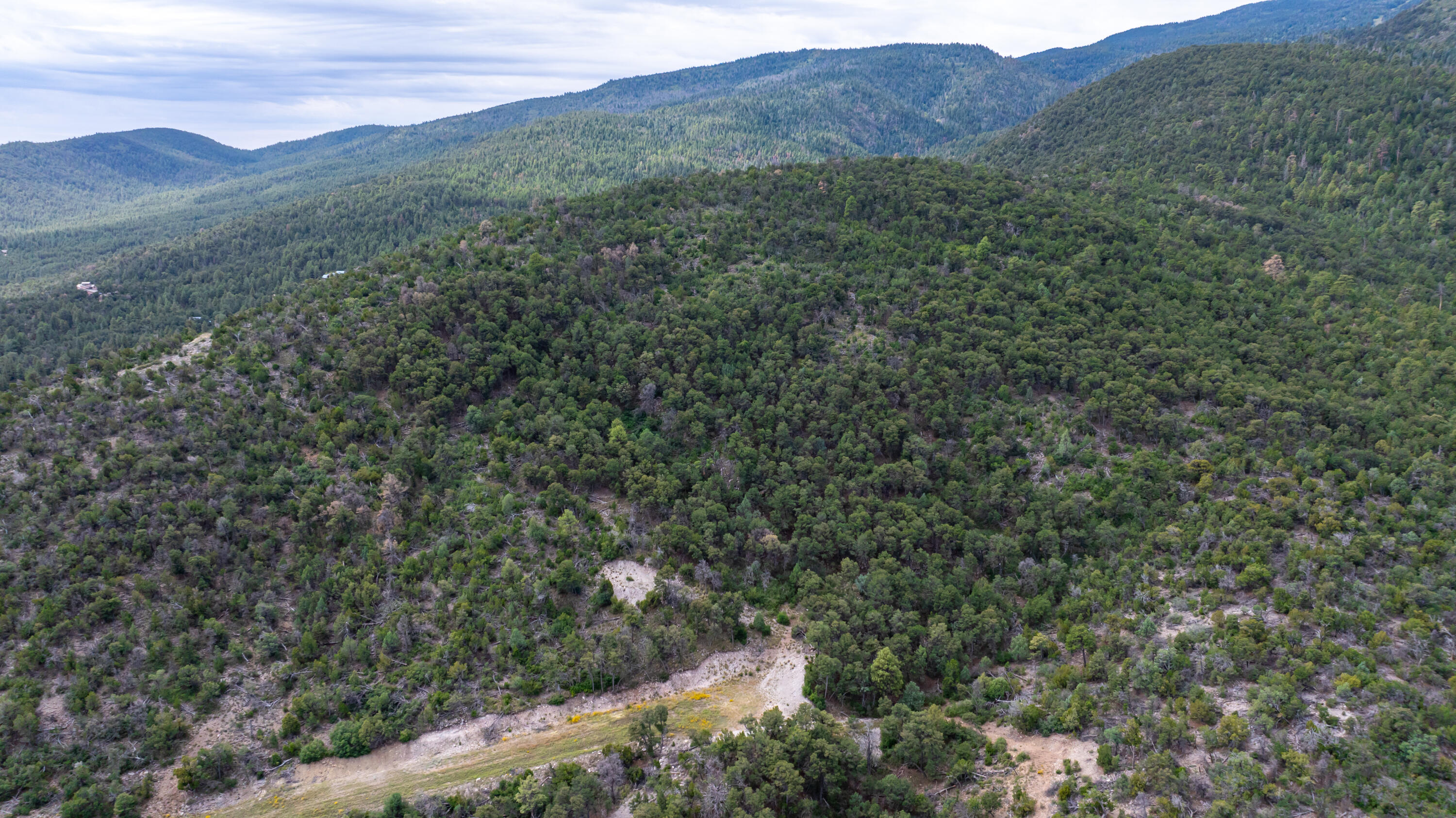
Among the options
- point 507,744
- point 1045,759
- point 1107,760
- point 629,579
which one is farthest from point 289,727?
point 1107,760

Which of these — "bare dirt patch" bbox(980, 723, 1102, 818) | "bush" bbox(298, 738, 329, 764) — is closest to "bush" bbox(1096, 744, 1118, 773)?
"bare dirt patch" bbox(980, 723, 1102, 818)

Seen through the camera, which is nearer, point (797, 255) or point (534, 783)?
point (534, 783)

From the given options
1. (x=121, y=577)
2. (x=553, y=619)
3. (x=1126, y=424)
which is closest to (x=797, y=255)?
(x=1126, y=424)

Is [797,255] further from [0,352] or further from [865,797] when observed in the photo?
[0,352]

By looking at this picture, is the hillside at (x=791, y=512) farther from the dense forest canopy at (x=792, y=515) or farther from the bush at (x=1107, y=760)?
the dense forest canopy at (x=792, y=515)

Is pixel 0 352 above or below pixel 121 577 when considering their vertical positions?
above

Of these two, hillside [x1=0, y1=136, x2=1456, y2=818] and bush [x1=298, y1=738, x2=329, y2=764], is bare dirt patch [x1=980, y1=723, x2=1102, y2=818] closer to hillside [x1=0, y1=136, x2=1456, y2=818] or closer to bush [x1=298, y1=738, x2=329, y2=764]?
hillside [x1=0, y1=136, x2=1456, y2=818]

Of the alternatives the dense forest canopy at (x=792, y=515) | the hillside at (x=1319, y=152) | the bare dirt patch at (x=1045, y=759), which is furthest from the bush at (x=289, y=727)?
the hillside at (x=1319, y=152)

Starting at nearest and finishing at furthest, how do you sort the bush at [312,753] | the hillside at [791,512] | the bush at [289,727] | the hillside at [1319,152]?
the hillside at [791,512]
the bush at [312,753]
the bush at [289,727]
the hillside at [1319,152]
